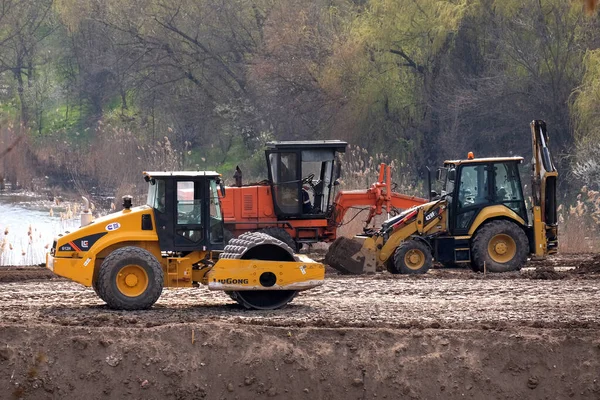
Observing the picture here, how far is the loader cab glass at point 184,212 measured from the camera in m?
14.9

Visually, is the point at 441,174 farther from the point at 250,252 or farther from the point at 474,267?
the point at 250,252

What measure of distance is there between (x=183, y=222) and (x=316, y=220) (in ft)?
22.0

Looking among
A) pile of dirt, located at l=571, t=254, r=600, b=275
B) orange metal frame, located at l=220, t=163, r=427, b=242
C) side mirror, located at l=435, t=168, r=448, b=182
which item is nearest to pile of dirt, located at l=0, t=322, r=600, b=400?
pile of dirt, located at l=571, t=254, r=600, b=275

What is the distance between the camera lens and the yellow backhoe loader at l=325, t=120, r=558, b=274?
760 inches

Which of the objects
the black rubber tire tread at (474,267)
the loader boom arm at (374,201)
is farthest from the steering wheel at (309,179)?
the black rubber tire tread at (474,267)

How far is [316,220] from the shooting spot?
21.3 meters

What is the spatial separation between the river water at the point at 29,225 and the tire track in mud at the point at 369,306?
6236 millimetres

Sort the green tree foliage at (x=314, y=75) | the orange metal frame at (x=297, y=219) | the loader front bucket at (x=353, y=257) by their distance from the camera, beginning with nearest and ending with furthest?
the loader front bucket at (x=353, y=257), the orange metal frame at (x=297, y=219), the green tree foliage at (x=314, y=75)

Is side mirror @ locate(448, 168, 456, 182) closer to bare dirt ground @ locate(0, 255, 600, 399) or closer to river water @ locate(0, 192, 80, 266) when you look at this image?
bare dirt ground @ locate(0, 255, 600, 399)

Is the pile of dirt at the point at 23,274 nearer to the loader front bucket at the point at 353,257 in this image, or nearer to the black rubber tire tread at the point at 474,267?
the loader front bucket at the point at 353,257

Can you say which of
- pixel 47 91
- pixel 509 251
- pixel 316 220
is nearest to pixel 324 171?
pixel 316 220

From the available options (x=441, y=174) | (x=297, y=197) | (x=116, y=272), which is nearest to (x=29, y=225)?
(x=297, y=197)

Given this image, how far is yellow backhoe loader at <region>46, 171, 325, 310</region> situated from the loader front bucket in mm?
4466

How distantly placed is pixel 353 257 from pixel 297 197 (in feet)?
7.40
